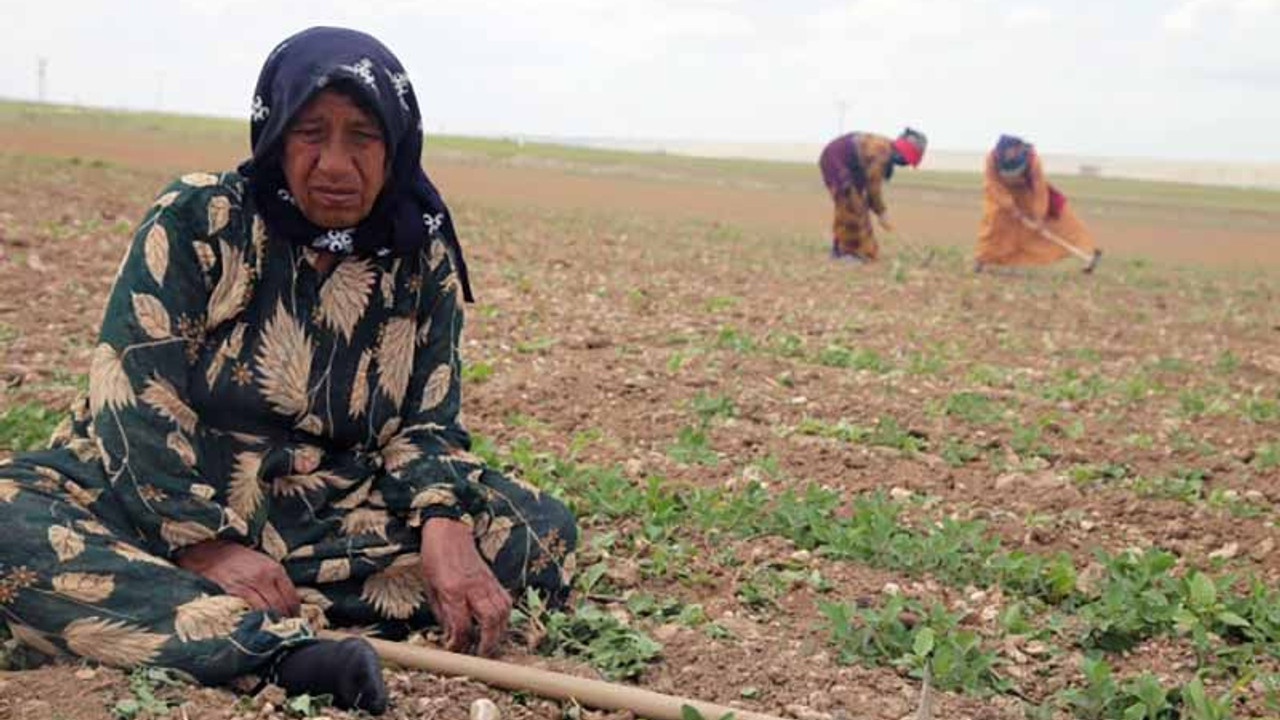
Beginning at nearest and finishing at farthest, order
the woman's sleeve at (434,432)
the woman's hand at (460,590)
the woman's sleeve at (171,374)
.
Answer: the woman's sleeve at (171,374) → the woman's hand at (460,590) → the woman's sleeve at (434,432)

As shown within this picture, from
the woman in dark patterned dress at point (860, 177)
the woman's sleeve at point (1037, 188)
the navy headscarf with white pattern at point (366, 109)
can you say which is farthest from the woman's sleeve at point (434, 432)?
the woman's sleeve at point (1037, 188)

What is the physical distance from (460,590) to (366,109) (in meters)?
0.96

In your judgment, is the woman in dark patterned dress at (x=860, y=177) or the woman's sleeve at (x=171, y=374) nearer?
the woman's sleeve at (x=171, y=374)

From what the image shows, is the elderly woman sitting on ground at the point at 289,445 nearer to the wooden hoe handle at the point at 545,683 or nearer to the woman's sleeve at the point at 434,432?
the woman's sleeve at the point at 434,432

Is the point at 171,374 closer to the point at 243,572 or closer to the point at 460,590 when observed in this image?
the point at 243,572

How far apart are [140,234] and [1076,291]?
30.7 ft

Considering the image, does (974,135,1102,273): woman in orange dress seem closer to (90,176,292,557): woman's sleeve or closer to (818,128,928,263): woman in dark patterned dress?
(818,128,928,263): woman in dark patterned dress

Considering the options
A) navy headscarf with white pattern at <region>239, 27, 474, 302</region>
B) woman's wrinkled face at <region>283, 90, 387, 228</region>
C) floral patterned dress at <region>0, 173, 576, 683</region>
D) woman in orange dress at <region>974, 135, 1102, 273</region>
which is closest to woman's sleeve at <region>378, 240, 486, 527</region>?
floral patterned dress at <region>0, 173, 576, 683</region>

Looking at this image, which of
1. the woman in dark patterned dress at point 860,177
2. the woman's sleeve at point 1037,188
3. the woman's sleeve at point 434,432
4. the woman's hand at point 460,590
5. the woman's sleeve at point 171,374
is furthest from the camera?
the woman's sleeve at point 1037,188

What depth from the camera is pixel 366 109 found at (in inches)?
103

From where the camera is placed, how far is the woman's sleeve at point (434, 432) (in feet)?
9.50

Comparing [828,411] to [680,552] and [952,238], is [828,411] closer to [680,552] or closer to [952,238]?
[680,552]

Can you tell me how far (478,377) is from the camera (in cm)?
544

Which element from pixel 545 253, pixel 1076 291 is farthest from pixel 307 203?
pixel 1076 291
